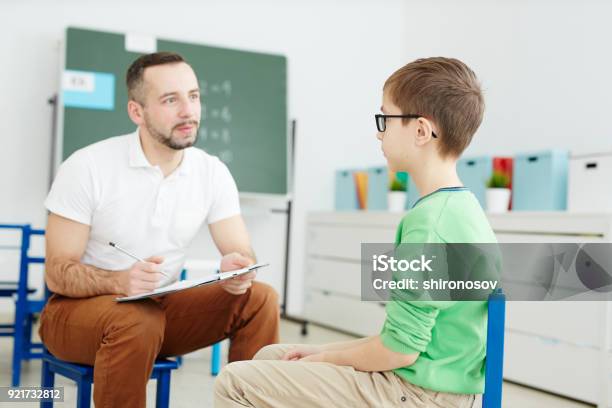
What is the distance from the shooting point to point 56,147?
3955 mm

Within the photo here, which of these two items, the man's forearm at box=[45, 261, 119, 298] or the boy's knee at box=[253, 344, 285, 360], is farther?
the man's forearm at box=[45, 261, 119, 298]

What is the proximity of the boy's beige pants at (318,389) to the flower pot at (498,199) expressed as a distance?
86.3 inches

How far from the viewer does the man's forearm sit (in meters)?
1.70

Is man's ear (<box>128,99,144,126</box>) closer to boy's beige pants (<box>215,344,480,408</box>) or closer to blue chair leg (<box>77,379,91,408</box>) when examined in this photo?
blue chair leg (<box>77,379,91,408</box>)

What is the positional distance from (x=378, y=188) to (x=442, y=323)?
312cm

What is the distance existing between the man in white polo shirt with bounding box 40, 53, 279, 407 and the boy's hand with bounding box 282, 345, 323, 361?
1.34ft

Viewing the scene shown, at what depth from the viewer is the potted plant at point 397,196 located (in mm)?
4016

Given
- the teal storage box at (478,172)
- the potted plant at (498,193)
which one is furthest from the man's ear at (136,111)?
the teal storage box at (478,172)

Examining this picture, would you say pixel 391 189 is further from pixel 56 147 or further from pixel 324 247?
pixel 56 147

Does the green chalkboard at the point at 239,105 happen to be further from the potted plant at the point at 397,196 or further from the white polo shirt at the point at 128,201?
the white polo shirt at the point at 128,201

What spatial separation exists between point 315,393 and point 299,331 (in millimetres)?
3067

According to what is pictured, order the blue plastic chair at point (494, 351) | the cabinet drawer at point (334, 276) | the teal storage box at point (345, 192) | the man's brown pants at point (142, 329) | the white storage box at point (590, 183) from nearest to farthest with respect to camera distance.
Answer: the blue plastic chair at point (494, 351)
the man's brown pants at point (142, 329)
the white storage box at point (590, 183)
the cabinet drawer at point (334, 276)
the teal storage box at point (345, 192)

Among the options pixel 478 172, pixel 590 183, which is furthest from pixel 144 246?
pixel 478 172

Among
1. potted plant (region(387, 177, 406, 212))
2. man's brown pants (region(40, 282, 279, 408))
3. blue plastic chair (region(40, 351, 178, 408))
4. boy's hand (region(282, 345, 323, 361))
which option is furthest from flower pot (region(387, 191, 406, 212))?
boy's hand (region(282, 345, 323, 361))
